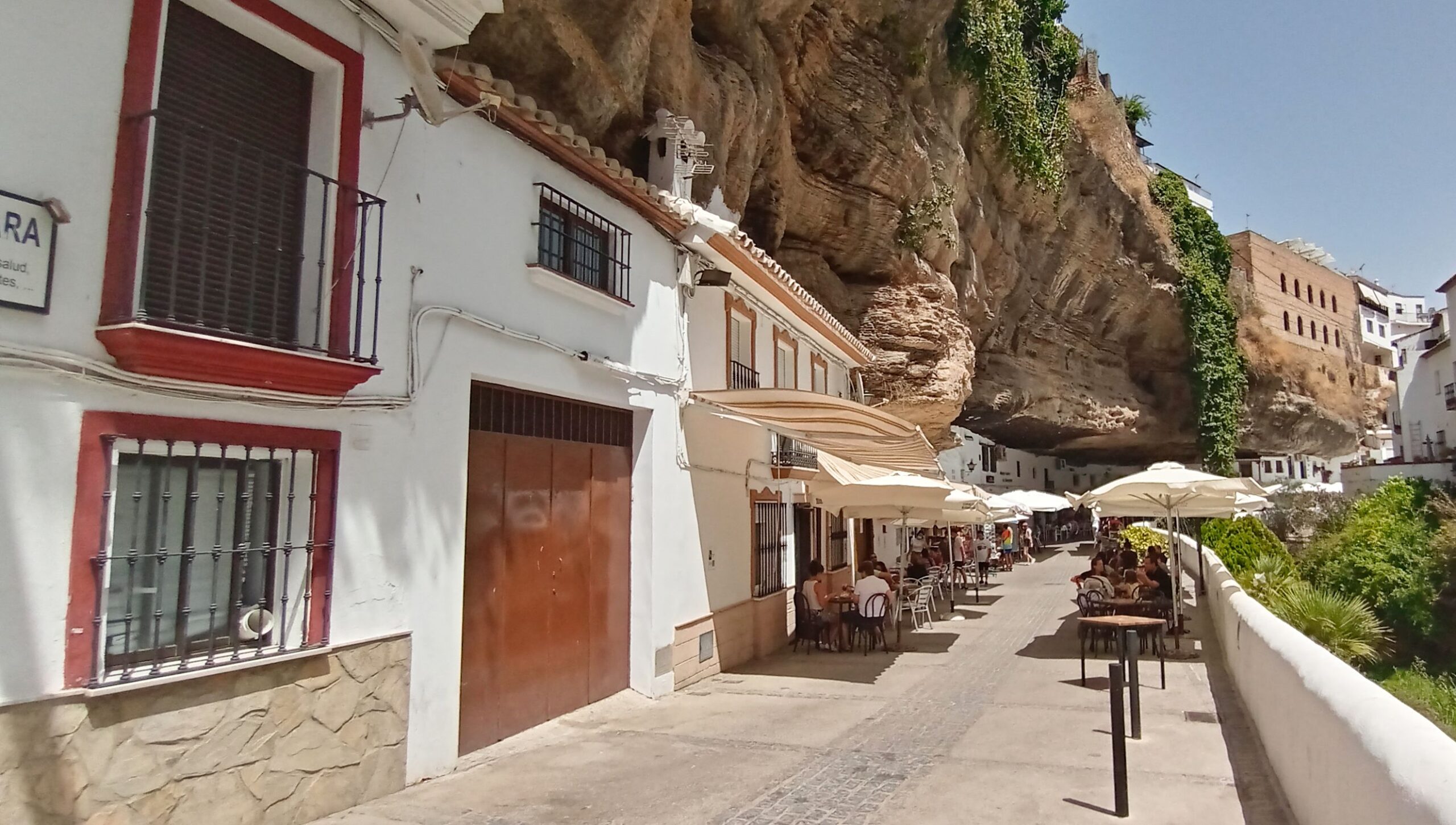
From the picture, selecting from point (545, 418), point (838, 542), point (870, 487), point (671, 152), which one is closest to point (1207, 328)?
point (838, 542)

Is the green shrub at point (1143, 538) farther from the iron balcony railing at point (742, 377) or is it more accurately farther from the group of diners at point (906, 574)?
the iron balcony railing at point (742, 377)

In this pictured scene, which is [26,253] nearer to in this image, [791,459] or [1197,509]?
[791,459]

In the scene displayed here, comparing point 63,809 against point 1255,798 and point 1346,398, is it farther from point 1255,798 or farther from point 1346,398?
point 1346,398

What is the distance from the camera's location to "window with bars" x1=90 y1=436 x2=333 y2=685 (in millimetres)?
4625

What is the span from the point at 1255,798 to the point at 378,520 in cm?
641

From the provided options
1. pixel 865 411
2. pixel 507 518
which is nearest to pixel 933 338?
pixel 865 411

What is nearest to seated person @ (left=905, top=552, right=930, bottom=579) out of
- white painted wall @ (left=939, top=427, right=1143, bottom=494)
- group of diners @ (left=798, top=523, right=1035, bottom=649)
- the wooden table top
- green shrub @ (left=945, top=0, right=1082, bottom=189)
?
A: group of diners @ (left=798, top=523, right=1035, bottom=649)

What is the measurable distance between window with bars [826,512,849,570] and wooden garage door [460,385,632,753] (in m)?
9.26

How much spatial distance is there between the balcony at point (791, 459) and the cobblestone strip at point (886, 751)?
3.64m

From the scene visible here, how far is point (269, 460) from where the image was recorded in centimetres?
540

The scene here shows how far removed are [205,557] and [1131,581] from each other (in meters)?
13.8

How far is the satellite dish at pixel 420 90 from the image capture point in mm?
6215

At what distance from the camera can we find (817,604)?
1356 cm

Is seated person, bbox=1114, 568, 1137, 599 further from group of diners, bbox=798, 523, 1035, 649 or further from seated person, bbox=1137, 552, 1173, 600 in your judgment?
group of diners, bbox=798, 523, 1035, 649
